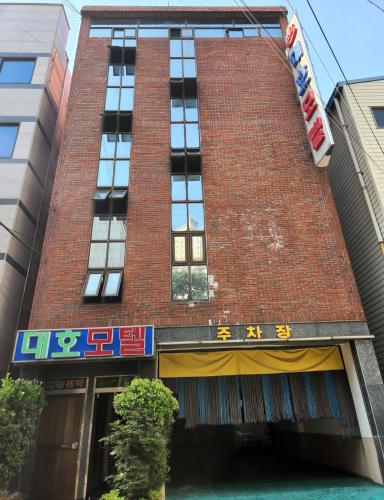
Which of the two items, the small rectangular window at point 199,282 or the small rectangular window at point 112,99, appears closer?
the small rectangular window at point 199,282

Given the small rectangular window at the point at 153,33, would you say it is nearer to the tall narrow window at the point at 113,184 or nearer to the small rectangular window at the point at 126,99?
the tall narrow window at the point at 113,184

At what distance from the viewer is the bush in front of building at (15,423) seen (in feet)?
23.1

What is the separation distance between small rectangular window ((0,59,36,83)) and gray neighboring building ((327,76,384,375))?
12.6 meters

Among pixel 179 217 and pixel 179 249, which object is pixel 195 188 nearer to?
pixel 179 217

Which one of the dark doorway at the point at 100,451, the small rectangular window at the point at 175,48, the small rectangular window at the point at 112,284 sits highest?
the small rectangular window at the point at 175,48

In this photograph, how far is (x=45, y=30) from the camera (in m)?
15.2

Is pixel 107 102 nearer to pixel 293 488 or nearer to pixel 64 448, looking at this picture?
pixel 64 448

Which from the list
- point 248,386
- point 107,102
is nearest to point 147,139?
point 107,102

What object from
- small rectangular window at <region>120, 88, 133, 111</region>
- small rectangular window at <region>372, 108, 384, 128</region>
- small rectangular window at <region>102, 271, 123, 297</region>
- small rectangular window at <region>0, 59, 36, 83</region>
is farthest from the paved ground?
small rectangular window at <region>0, 59, 36, 83</region>

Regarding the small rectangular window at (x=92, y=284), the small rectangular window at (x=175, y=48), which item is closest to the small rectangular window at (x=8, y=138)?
the small rectangular window at (x=92, y=284)

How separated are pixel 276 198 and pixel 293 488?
8371 mm

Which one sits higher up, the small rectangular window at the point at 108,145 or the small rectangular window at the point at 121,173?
the small rectangular window at the point at 108,145

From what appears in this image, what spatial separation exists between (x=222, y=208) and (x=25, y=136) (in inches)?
310

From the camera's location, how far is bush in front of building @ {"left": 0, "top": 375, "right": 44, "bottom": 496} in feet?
23.1
